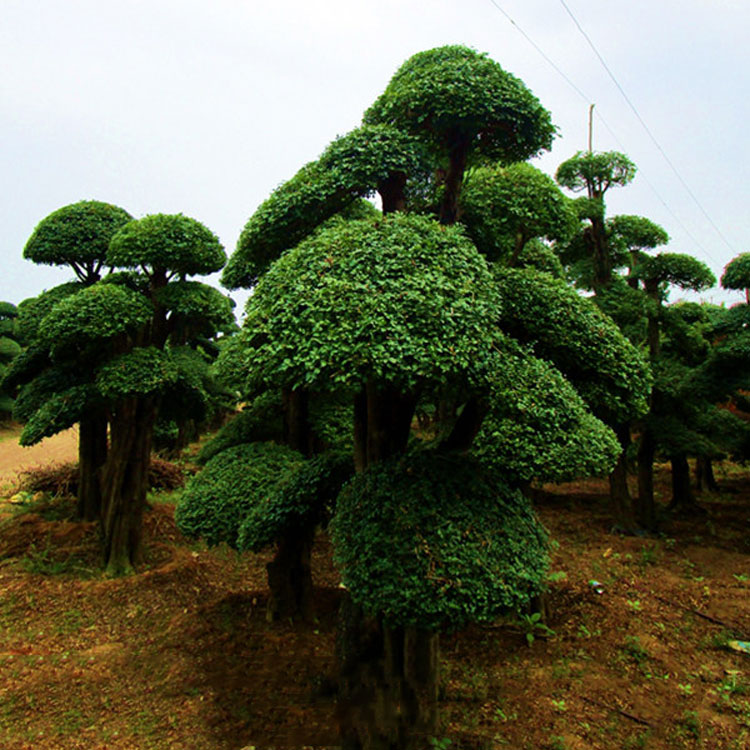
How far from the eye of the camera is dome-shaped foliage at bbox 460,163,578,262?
191 inches

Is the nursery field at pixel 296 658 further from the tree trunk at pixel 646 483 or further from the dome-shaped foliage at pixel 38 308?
the dome-shaped foliage at pixel 38 308

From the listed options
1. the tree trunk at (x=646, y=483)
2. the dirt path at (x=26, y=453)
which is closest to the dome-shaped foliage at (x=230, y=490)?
the tree trunk at (x=646, y=483)

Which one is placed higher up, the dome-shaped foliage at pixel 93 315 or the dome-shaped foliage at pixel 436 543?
the dome-shaped foliage at pixel 93 315

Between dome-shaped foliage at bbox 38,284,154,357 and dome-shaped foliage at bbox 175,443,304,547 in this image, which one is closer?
dome-shaped foliage at bbox 175,443,304,547

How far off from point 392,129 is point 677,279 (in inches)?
330

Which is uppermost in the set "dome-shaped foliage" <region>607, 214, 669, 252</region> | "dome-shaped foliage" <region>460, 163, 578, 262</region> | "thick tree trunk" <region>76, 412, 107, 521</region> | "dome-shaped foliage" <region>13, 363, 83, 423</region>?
"dome-shaped foliage" <region>607, 214, 669, 252</region>

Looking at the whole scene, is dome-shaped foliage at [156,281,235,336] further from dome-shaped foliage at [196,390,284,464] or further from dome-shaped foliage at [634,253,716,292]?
dome-shaped foliage at [634,253,716,292]

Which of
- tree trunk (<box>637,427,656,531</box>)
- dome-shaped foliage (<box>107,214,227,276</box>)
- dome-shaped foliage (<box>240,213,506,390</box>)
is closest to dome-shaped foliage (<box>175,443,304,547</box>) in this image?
dome-shaped foliage (<box>240,213,506,390</box>)

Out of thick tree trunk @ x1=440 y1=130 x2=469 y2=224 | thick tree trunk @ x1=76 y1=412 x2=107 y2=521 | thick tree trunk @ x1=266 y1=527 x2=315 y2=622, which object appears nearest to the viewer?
thick tree trunk @ x1=440 y1=130 x2=469 y2=224

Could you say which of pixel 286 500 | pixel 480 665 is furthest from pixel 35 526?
pixel 480 665

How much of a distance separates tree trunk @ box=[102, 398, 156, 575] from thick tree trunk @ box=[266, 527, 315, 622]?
9.80 feet

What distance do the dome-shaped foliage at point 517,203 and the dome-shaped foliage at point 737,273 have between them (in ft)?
21.8

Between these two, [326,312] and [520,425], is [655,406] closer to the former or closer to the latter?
A: [520,425]

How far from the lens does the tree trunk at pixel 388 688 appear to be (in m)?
4.39
